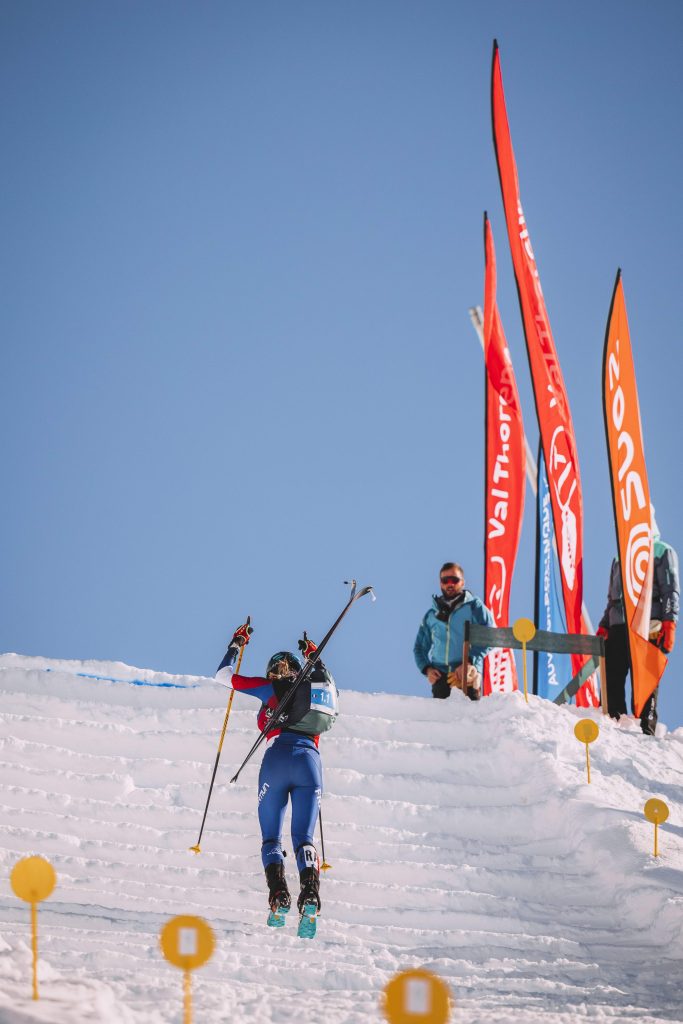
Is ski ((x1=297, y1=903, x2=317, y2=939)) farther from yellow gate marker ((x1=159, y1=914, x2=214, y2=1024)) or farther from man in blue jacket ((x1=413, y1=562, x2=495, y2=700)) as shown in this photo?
man in blue jacket ((x1=413, y1=562, x2=495, y2=700))

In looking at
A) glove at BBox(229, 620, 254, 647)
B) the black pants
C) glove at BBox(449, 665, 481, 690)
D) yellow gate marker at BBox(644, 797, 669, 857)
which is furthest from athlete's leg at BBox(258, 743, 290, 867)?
the black pants

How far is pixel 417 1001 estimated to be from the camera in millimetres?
3529

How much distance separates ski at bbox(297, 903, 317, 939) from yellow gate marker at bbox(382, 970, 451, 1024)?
2796mm

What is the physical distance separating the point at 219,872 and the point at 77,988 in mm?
2579

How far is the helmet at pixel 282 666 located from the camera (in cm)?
756

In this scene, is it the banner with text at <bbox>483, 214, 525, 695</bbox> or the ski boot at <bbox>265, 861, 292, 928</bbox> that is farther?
the banner with text at <bbox>483, 214, 525, 695</bbox>

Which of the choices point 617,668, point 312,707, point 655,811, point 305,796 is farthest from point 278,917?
point 617,668

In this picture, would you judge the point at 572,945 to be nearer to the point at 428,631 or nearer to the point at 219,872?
the point at 219,872

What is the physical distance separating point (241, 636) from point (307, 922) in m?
2.66

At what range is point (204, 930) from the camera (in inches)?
166

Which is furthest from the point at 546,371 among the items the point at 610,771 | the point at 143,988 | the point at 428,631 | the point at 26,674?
the point at 143,988

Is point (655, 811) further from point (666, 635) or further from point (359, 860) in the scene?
point (666, 635)

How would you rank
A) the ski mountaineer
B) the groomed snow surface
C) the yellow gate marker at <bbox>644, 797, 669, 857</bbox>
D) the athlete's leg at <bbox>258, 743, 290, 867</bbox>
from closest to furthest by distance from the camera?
the groomed snow surface, the ski mountaineer, the athlete's leg at <bbox>258, 743, 290, 867</bbox>, the yellow gate marker at <bbox>644, 797, 669, 857</bbox>

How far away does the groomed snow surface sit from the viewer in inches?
218
